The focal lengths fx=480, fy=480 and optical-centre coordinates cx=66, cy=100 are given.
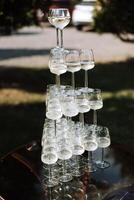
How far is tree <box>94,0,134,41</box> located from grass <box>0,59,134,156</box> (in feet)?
2.59

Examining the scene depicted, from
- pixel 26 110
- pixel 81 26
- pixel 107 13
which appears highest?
pixel 107 13

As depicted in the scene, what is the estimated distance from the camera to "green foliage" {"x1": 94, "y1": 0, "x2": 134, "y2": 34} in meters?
9.69

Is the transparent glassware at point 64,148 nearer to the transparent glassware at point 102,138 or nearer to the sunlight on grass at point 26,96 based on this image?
the transparent glassware at point 102,138

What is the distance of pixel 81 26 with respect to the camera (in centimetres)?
1939

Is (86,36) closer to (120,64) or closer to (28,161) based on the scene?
(120,64)

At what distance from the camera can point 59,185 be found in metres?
2.64

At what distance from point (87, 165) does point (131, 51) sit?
1042 cm

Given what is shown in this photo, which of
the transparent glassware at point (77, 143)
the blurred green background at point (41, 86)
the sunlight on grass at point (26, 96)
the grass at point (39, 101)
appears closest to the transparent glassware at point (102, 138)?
the transparent glassware at point (77, 143)

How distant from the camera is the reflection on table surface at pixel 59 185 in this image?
2547 mm

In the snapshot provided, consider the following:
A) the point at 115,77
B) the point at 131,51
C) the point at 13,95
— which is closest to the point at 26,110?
the point at 13,95

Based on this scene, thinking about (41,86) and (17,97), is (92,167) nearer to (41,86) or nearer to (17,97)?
(17,97)

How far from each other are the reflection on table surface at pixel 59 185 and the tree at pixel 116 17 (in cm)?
691

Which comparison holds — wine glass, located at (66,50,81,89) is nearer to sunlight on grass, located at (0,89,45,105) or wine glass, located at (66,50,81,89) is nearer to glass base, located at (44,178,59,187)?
glass base, located at (44,178,59,187)

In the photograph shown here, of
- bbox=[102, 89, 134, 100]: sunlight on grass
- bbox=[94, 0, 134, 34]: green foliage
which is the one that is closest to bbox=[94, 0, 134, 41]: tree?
bbox=[94, 0, 134, 34]: green foliage
